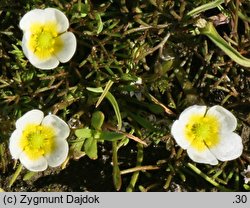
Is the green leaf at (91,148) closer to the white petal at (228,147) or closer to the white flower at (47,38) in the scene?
the white flower at (47,38)

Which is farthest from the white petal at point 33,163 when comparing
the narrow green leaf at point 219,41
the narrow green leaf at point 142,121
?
the narrow green leaf at point 219,41

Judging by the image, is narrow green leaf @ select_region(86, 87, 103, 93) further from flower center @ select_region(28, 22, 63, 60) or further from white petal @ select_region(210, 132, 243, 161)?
white petal @ select_region(210, 132, 243, 161)

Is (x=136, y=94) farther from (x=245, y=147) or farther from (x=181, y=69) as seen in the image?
(x=245, y=147)

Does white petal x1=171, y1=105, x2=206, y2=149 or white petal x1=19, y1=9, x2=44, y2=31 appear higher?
white petal x1=19, y1=9, x2=44, y2=31

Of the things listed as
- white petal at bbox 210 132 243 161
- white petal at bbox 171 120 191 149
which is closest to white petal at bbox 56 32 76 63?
Answer: white petal at bbox 171 120 191 149

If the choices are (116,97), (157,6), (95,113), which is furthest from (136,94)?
(157,6)

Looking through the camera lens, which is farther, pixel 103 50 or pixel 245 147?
pixel 245 147
